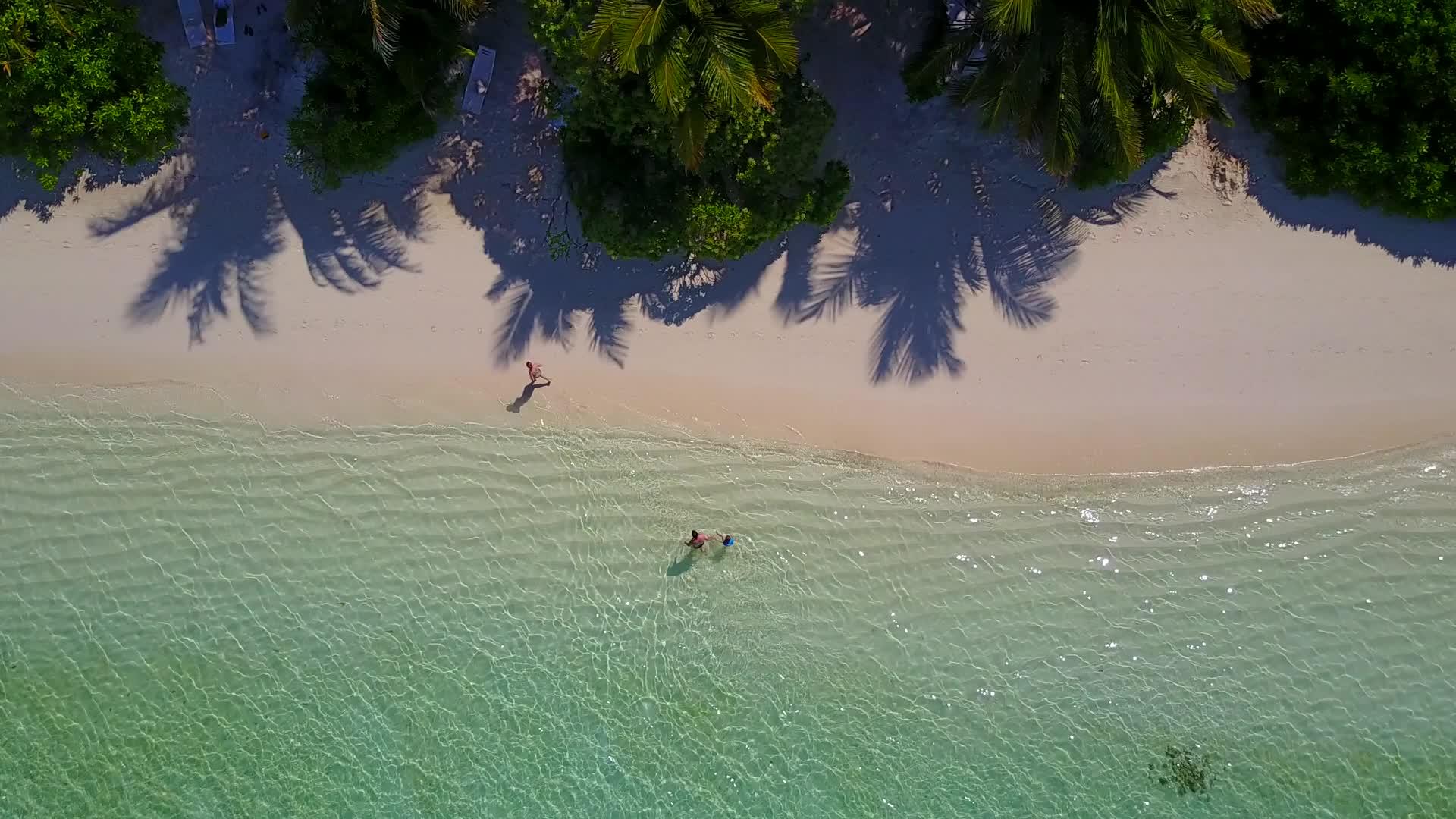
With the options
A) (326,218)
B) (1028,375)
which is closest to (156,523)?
(326,218)

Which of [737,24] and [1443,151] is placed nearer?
[737,24]

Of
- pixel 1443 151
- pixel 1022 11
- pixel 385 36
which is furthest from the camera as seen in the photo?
pixel 1443 151

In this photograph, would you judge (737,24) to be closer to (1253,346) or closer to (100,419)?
(1253,346)

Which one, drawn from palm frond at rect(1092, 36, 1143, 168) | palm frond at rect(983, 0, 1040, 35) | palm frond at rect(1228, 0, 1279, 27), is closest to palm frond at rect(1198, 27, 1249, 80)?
palm frond at rect(1228, 0, 1279, 27)

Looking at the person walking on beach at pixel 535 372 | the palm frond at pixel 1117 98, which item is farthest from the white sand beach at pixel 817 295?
the palm frond at pixel 1117 98

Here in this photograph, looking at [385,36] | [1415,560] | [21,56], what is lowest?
[1415,560]

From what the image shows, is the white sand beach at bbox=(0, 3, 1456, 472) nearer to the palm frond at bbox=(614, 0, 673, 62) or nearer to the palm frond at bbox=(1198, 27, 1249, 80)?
the palm frond at bbox=(1198, 27, 1249, 80)
